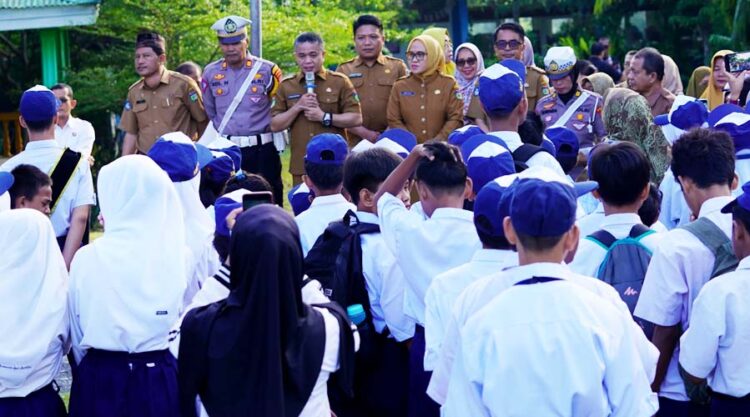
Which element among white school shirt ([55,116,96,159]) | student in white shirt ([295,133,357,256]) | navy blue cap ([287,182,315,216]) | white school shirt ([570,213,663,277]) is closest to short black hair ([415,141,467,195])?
white school shirt ([570,213,663,277])

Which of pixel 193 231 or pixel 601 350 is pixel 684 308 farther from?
pixel 193 231

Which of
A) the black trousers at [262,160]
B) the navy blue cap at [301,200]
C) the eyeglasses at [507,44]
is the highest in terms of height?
the eyeglasses at [507,44]

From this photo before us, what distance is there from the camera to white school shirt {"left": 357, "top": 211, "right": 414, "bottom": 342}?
192 inches

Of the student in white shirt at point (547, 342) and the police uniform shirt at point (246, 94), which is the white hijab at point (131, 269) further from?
the police uniform shirt at point (246, 94)

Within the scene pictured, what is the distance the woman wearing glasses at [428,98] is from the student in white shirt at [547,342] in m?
5.30

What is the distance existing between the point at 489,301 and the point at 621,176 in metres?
1.36

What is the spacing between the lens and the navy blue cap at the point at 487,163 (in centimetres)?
488

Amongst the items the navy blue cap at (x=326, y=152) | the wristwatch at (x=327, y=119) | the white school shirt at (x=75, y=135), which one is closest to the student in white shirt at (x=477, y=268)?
the navy blue cap at (x=326, y=152)

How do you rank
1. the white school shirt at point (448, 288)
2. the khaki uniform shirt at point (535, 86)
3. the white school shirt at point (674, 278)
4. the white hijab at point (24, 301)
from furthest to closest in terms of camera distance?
the khaki uniform shirt at point (535, 86) → the white hijab at point (24, 301) → the white school shirt at point (674, 278) → the white school shirt at point (448, 288)

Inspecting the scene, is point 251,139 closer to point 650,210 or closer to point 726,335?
point 650,210

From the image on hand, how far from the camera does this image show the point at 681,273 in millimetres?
4129

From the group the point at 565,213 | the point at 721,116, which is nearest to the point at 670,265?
the point at 565,213

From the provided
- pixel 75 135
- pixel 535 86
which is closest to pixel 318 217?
pixel 535 86

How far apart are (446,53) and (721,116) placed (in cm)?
381
